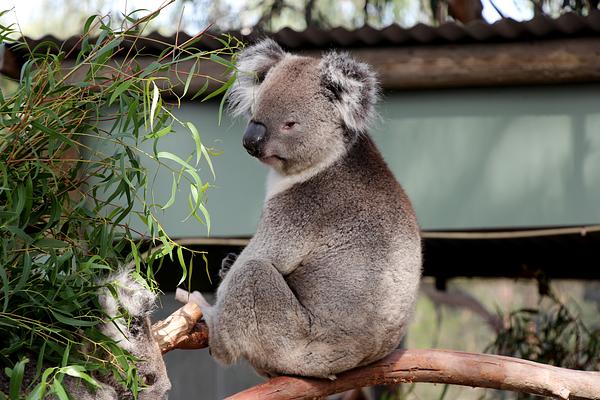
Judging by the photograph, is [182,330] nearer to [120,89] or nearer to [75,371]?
[75,371]

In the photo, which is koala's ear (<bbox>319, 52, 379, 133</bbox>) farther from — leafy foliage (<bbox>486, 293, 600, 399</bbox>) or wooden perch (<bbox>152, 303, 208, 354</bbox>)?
leafy foliage (<bbox>486, 293, 600, 399</bbox>)

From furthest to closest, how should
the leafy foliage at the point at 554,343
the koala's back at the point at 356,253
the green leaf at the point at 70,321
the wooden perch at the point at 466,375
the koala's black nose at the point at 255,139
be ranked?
the leafy foliage at the point at 554,343, the koala's black nose at the point at 255,139, the koala's back at the point at 356,253, the wooden perch at the point at 466,375, the green leaf at the point at 70,321

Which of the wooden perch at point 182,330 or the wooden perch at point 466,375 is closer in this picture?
the wooden perch at point 182,330

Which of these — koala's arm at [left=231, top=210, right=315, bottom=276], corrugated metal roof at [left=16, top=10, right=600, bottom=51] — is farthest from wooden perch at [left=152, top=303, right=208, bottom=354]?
corrugated metal roof at [left=16, top=10, right=600, bottom=51]

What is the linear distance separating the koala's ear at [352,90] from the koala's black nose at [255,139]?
0.34 metres

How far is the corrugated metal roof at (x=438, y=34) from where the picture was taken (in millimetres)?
4430

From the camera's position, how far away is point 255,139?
136 inches

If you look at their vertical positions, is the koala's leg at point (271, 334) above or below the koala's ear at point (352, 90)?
below

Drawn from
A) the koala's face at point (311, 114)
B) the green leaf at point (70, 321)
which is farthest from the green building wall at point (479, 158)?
the green leaf at point (70, 321)

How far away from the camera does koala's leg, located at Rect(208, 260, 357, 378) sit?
126 inches

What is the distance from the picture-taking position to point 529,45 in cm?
455

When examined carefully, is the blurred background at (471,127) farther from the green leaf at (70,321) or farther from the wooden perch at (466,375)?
the green leaf at (70,321)

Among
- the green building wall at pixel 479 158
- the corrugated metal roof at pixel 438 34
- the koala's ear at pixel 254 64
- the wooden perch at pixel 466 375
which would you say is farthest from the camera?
the green building wall at pixel 479 158

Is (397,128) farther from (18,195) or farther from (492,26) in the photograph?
(18,195)
